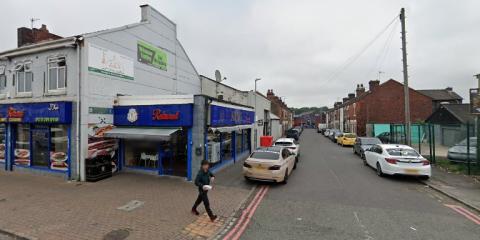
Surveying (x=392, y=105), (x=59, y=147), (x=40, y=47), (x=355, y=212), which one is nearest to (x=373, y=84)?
(x=392, y=105)

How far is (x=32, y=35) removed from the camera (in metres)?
14.6

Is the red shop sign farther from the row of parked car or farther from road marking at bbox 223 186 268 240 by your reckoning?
the row of parked car

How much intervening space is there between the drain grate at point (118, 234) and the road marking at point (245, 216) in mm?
2212

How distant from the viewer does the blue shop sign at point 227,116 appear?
11094 mm

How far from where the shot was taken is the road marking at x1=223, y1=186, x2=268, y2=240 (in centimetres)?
577

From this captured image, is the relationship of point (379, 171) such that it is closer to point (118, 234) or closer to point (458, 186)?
point (458, 186)

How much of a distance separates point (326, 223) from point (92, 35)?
446 inches

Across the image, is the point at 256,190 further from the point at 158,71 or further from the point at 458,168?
the point at 458,168

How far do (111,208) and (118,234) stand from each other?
185 cm

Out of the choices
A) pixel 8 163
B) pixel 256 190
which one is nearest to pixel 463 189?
pixel 256 190

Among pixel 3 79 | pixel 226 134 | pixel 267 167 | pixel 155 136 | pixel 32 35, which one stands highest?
pixel 32 35

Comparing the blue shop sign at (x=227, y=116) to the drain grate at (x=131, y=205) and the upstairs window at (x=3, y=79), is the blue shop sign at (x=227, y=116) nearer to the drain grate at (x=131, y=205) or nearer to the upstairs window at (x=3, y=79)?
the drain grate at (x=131, y=205)

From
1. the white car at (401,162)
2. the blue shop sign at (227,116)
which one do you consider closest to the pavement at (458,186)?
the white car at (401,162)

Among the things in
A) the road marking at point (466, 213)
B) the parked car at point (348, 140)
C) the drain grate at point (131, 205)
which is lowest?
the road marking at point (466, 213)
